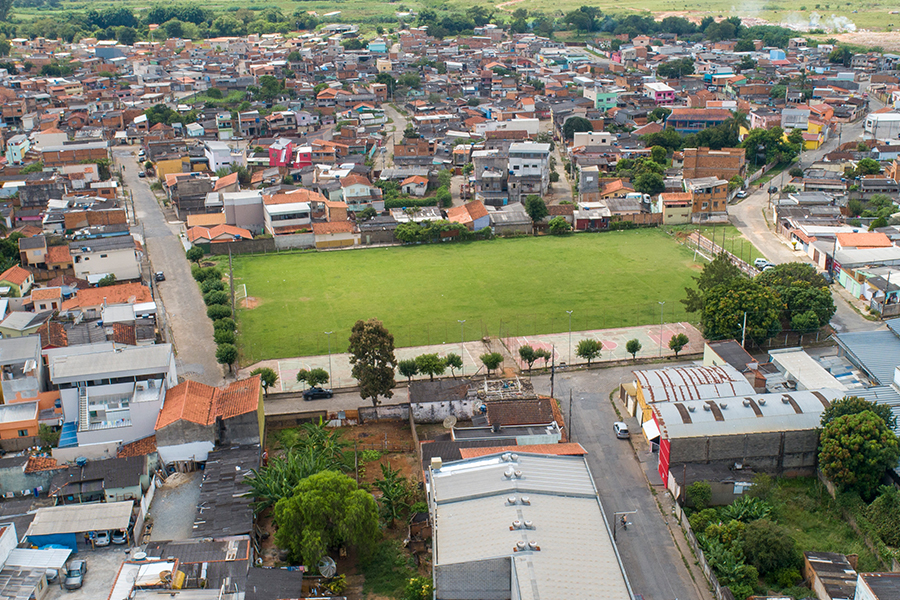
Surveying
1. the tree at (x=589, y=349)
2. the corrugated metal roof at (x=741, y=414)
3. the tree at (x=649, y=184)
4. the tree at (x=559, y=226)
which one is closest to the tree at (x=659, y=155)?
the tree at (x=649, y=184)

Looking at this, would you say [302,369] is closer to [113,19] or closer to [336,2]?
[113,19]

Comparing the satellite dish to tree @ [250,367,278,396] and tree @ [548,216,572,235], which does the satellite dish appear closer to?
tree @ [250,367,278,396]

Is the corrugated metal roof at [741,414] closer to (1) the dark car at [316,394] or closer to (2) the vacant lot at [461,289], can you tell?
(2) the vacant lot at [461,289]

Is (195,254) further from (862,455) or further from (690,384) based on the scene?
(862,455)

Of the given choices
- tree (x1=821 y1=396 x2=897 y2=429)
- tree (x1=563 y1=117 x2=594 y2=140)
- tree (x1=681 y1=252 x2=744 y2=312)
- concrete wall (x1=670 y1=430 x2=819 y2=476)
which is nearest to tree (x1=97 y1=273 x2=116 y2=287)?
tree (x1=681 y1=252 x2=744 y2=312)

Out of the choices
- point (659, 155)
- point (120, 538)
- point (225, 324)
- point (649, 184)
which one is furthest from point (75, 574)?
point (659, 155)

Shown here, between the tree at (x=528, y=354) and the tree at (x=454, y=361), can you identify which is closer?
the tree at (x=454, y=361)

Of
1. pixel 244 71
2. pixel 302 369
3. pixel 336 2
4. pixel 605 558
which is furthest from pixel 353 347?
pixel 336 2
